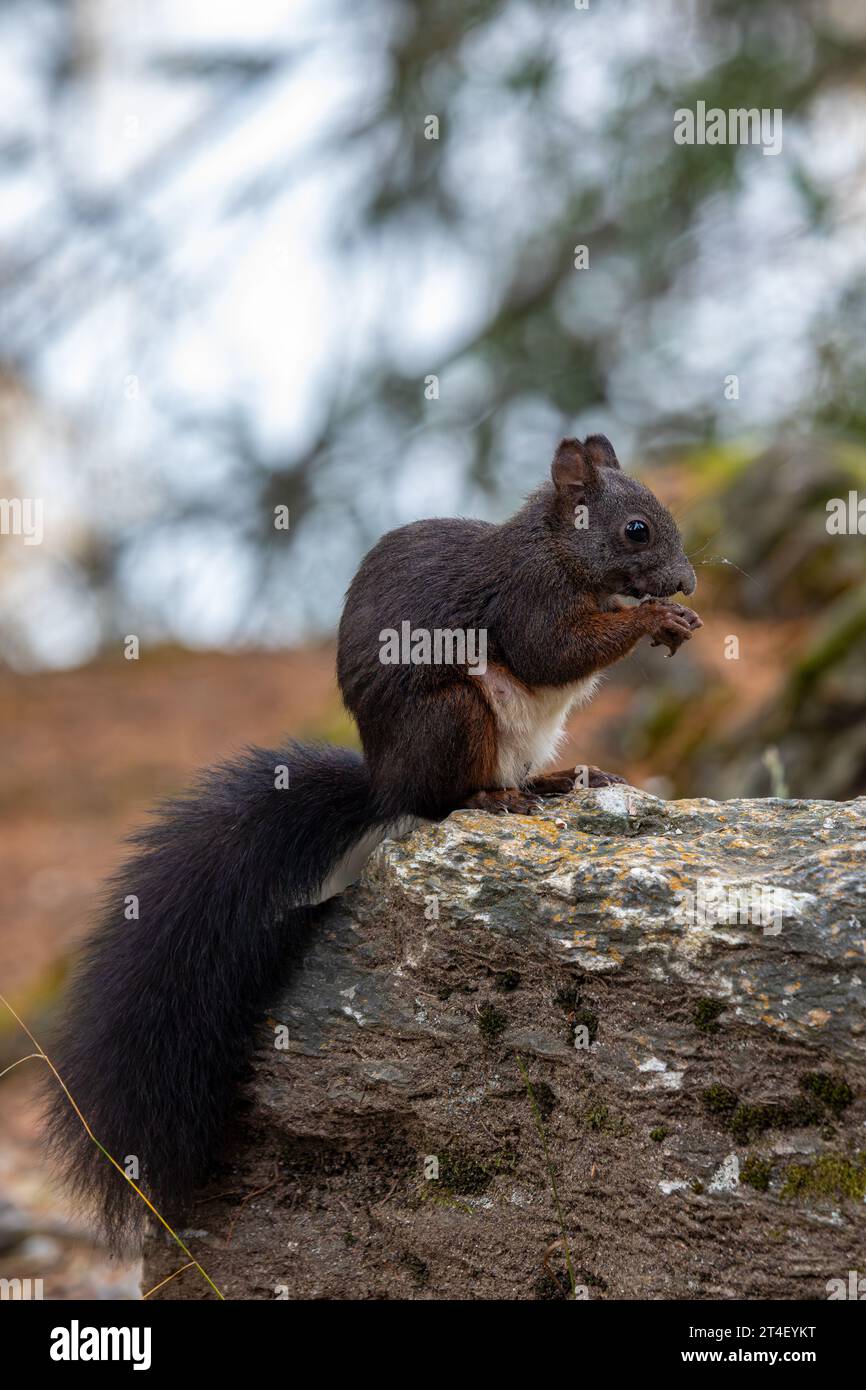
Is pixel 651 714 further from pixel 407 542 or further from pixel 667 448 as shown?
pixel 407 542

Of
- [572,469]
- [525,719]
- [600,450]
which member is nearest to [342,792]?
[525,719]

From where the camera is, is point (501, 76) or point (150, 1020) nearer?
point (150, 1020)

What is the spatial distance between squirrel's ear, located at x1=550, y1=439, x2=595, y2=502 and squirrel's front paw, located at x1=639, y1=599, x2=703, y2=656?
41cm

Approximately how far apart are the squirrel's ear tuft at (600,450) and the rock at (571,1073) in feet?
3.31

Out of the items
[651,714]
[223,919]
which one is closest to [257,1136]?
[223,919]

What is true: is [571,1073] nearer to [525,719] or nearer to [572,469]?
[525,719]

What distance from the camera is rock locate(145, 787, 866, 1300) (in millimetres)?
2680

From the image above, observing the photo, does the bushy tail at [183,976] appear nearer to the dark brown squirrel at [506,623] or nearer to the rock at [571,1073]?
the rock at [571,1073]

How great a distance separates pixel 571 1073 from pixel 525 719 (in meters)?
1.02

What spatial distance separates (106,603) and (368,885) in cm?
823

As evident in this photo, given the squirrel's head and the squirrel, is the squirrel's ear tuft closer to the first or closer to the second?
the squirrel

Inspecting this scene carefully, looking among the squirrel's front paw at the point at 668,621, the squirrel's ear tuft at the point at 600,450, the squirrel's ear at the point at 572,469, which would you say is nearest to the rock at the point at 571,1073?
the squirrel's front paw at the point at 668,621

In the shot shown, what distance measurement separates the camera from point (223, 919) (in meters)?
3.35

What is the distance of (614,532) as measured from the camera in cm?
369
